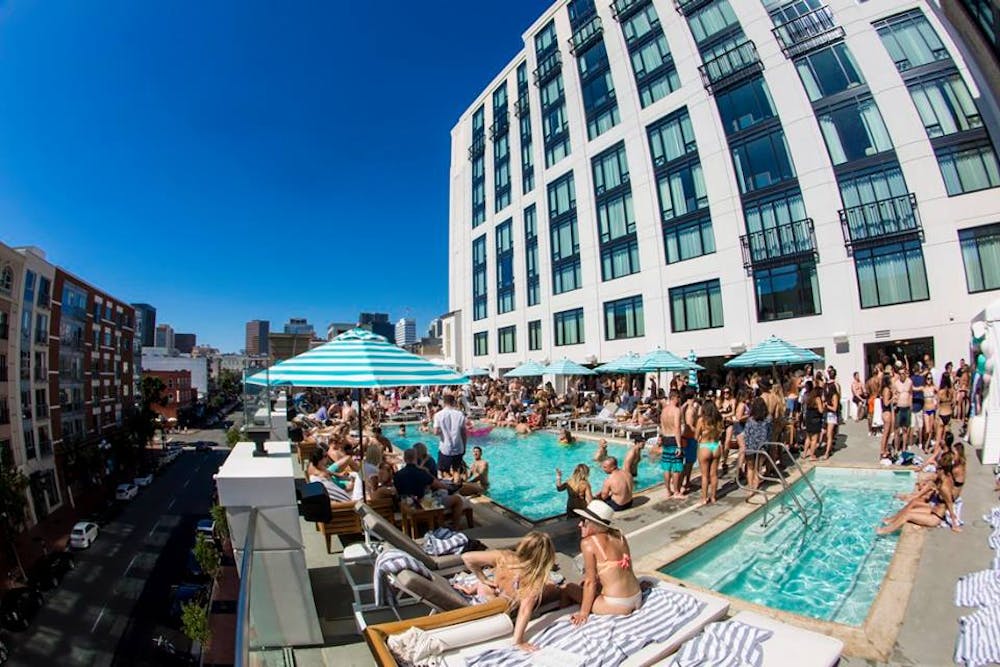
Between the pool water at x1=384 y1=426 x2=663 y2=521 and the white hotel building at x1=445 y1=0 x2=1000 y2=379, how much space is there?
10201 mm

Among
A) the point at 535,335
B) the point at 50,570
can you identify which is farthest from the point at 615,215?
the point at 50,570

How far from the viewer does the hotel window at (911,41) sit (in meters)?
16.5

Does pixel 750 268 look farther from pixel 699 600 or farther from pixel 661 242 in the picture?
pixel 699 600

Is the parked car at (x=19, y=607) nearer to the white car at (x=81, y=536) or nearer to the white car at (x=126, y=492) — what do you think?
the white car at (x=81, y=536)

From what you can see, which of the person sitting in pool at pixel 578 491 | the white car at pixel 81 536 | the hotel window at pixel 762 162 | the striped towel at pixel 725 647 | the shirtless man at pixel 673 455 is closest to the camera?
the striped towel at pixel 725 647

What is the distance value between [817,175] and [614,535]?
20.9 m

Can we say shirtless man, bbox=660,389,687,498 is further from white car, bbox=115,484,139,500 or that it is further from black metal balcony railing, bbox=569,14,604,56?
white car, bbox=115,484,139,500

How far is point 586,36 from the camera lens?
2955cm

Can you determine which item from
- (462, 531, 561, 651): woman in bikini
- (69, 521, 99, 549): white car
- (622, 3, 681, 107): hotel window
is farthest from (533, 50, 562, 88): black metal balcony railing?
(69, 521, 99, 549): white car

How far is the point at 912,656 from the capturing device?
3.55 meters

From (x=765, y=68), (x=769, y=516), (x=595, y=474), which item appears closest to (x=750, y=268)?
(x=765, y=68)

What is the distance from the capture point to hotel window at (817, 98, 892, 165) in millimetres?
17375

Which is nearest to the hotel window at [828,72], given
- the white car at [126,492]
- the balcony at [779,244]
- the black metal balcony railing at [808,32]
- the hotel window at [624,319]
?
the black metal balcony railing at [808,32]

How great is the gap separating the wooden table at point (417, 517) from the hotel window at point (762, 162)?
21023 mm
